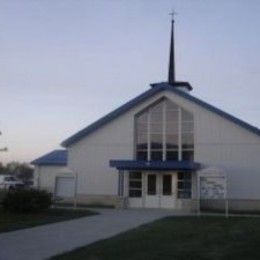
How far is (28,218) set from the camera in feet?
83.3

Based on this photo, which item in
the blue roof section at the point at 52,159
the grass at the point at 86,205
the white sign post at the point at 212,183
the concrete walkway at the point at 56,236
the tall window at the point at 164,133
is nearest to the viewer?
the concrete walkway at the point at 56,236

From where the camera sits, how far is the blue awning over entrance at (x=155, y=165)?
36.4m

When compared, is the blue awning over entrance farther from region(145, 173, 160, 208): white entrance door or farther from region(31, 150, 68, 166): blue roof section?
region(31, 150, 68, 166): blue roof section

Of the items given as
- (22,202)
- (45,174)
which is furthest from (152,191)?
(45,174)

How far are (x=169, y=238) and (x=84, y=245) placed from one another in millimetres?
2947

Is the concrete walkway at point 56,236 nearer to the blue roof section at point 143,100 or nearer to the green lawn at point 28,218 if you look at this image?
the green lawn at point 28,218

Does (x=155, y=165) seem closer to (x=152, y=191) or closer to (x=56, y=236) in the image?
(x=152, y=191)

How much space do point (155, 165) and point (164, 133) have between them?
2.56 metres

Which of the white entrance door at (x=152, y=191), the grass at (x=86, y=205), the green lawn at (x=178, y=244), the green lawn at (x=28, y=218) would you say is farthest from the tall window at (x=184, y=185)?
the green lawn at (x=178, y=244)

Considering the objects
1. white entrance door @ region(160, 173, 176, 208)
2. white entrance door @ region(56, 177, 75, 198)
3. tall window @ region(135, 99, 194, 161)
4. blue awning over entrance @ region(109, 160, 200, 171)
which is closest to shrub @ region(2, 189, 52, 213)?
white entrance door @ region(56, 177, 75, 198)

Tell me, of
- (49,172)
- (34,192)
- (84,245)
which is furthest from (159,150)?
(84,245)

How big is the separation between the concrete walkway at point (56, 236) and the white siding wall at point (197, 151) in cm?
1202

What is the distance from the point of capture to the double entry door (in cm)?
3762

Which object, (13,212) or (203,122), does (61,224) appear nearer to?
(13,212)
